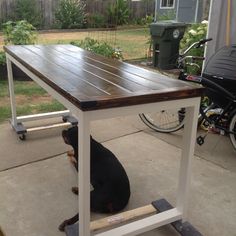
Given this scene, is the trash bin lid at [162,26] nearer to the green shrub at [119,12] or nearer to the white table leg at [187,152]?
the white table leg at [187,152]

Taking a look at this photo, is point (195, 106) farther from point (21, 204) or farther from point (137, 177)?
point (21, 204)

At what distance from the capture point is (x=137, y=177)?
2756 mm

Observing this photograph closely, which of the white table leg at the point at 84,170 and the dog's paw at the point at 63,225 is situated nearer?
the white table leg at the point at 84,170

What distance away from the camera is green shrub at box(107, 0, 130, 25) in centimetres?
1445

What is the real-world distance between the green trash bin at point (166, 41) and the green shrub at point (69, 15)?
7224 mm

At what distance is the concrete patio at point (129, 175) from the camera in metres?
2.24

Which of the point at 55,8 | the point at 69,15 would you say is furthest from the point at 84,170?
the point at 55,8

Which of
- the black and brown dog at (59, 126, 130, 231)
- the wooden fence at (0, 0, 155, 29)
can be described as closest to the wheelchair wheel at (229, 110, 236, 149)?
the black and brown dog at (59, 126, 130, 231)

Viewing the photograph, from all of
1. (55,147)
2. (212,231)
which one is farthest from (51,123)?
(212,231)

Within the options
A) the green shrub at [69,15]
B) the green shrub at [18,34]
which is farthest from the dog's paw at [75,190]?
the green shrub at [69,15]

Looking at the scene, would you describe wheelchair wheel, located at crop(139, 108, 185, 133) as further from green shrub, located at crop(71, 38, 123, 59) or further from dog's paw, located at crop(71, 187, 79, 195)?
green shrub, located at crop(71, 38, 123, 59)

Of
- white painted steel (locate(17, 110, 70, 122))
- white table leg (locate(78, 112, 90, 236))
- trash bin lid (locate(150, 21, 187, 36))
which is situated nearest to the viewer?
white table leg (locate(78, 112, 90, 236))

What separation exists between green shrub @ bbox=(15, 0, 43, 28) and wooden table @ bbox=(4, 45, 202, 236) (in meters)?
10.9

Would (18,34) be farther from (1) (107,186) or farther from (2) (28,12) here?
(2) (28,12)
